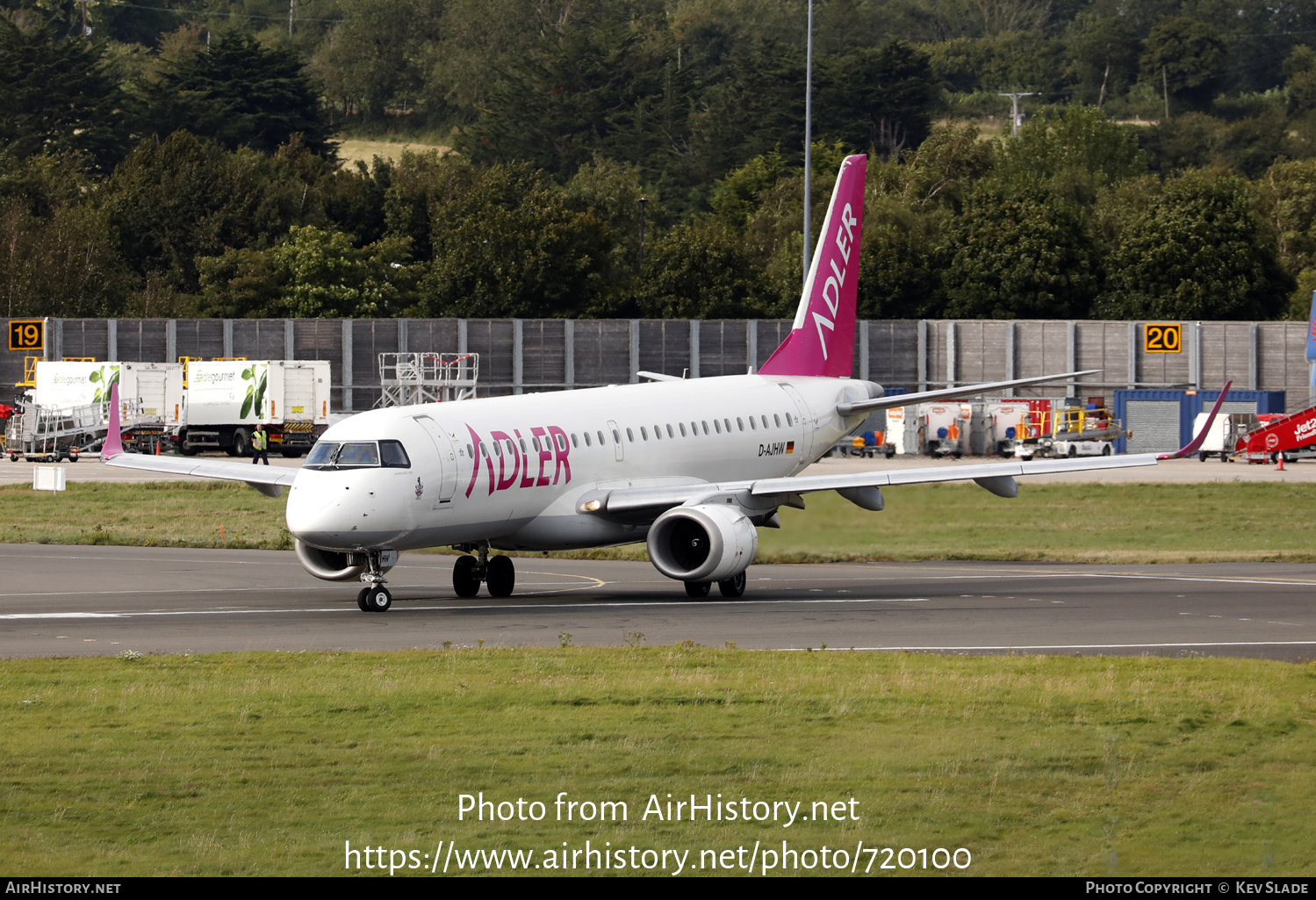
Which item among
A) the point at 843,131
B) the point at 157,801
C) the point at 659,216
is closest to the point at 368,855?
the point at 157,801

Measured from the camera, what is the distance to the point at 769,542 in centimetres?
3734

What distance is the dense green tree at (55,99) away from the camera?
17412 centimetres

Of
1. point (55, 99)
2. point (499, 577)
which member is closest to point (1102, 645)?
point (499, 577)

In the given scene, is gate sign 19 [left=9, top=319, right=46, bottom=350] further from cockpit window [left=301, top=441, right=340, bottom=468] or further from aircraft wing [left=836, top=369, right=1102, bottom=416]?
cockpit window [left=301, top=441, right=340, bottom=468]

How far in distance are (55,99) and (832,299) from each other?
149 m

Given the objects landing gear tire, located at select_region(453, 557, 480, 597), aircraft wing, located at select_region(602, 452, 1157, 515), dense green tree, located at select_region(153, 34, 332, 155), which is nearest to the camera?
aircraft wing, located at select_region(602, 452, 1157, 515)

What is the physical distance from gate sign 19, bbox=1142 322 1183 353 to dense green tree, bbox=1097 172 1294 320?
18.3 metres

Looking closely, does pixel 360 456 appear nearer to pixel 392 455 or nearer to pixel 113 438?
pixel 392 455

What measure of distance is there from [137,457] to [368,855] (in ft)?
82.3

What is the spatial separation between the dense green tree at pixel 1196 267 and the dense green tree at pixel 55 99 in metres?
108

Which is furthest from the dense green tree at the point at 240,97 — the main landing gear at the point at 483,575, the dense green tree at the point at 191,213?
the main landing gear at the point at 483,575

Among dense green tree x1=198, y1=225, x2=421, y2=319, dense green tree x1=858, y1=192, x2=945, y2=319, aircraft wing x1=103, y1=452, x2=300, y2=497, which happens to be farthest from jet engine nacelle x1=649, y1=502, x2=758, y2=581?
dense green tree x1=198, y1=225, x2=421, y2=319

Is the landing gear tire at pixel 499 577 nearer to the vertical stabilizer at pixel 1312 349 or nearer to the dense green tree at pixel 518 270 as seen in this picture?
the vertical stabilizer at pixel 1312 349

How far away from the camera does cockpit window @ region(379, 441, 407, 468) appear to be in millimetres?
30438
